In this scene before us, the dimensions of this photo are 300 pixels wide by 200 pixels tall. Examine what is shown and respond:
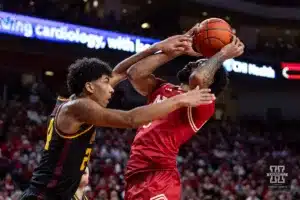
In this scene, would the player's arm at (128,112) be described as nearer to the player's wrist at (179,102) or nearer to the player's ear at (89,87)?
the player's wrist at (179,102)

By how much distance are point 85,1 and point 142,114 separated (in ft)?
61.9

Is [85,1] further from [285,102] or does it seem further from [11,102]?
[285,102]

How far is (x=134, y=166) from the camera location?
443cm

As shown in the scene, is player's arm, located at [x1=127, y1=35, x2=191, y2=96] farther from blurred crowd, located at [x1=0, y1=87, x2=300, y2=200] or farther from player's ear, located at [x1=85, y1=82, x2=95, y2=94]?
blurred crowd, located at [x1=0, y1=87, x2=300, y2=200]

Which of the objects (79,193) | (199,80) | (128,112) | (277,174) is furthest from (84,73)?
(277,174)

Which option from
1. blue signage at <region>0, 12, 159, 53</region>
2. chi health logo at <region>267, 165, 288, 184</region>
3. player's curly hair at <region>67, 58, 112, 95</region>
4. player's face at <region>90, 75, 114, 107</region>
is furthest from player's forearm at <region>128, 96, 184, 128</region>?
blue signage at <region>0, 12, 159, 53</region>

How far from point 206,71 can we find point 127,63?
73cm

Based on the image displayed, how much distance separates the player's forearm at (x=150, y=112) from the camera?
3.59m

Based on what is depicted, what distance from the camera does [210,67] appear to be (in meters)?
4.16

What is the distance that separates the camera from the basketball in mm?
4242

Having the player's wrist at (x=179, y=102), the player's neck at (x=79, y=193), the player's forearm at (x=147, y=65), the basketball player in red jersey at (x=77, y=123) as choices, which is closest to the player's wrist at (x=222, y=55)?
the player's forearm at (x=147, y=65)

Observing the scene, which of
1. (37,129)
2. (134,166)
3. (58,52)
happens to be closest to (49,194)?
(134,166)

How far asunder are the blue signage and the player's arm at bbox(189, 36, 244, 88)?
41.3ft

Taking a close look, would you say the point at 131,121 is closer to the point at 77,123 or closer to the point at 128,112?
the point at 128,112
